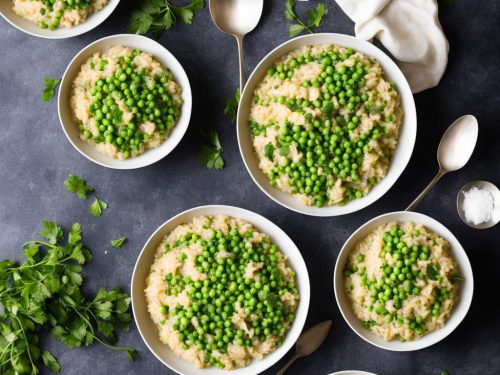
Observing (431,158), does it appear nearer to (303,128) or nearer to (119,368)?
(303,128)

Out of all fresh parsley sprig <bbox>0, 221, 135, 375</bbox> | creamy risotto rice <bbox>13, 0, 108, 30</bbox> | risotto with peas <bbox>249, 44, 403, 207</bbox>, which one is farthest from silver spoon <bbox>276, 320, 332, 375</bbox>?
creamy risotto rice <bbox>13, 0, 108, 30</bbox>

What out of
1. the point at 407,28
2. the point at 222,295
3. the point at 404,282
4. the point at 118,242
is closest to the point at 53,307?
the point at 118,242

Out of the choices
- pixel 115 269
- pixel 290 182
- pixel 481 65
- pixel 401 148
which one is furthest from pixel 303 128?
pixel 115 269

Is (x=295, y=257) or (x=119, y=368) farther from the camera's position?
(x=119, y=368)

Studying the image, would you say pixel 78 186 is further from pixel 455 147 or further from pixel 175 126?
pixel 455 147

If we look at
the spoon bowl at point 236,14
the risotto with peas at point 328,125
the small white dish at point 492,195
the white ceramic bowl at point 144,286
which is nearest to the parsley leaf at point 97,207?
the white ceramic bowl at point 144,286
